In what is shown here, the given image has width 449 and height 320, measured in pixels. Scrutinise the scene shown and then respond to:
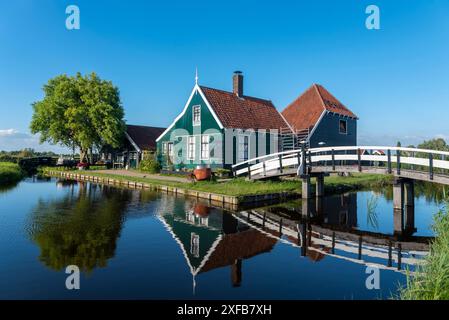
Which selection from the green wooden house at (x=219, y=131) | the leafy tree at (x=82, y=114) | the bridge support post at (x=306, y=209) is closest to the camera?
the bridge support post at (x=306, y=209)

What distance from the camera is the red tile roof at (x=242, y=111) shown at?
2314 centimetres

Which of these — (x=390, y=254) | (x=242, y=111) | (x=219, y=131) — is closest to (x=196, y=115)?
(x=219, y=131)

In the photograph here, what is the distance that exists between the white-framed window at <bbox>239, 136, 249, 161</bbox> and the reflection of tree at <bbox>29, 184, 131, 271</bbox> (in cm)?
955

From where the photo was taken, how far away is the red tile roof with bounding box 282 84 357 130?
2727cm

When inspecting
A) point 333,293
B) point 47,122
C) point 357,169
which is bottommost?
point 333,293

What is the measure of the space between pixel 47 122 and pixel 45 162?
909cm

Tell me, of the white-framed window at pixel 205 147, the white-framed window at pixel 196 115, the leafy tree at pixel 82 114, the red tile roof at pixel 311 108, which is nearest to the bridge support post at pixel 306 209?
the white-framed window at pixel 205 147

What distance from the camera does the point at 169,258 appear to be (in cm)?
761

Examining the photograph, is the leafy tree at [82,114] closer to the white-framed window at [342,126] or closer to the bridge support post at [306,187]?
the white-framed window at [342,126]

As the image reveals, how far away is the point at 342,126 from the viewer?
29578 millimetres

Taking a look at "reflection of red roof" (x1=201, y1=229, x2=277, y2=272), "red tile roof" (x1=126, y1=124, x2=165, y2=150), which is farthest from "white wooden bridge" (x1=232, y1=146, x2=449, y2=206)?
"red tile roof" (x1=126, y1=124, x2=165, y2=150)

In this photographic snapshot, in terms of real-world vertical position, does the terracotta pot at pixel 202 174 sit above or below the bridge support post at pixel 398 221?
above
